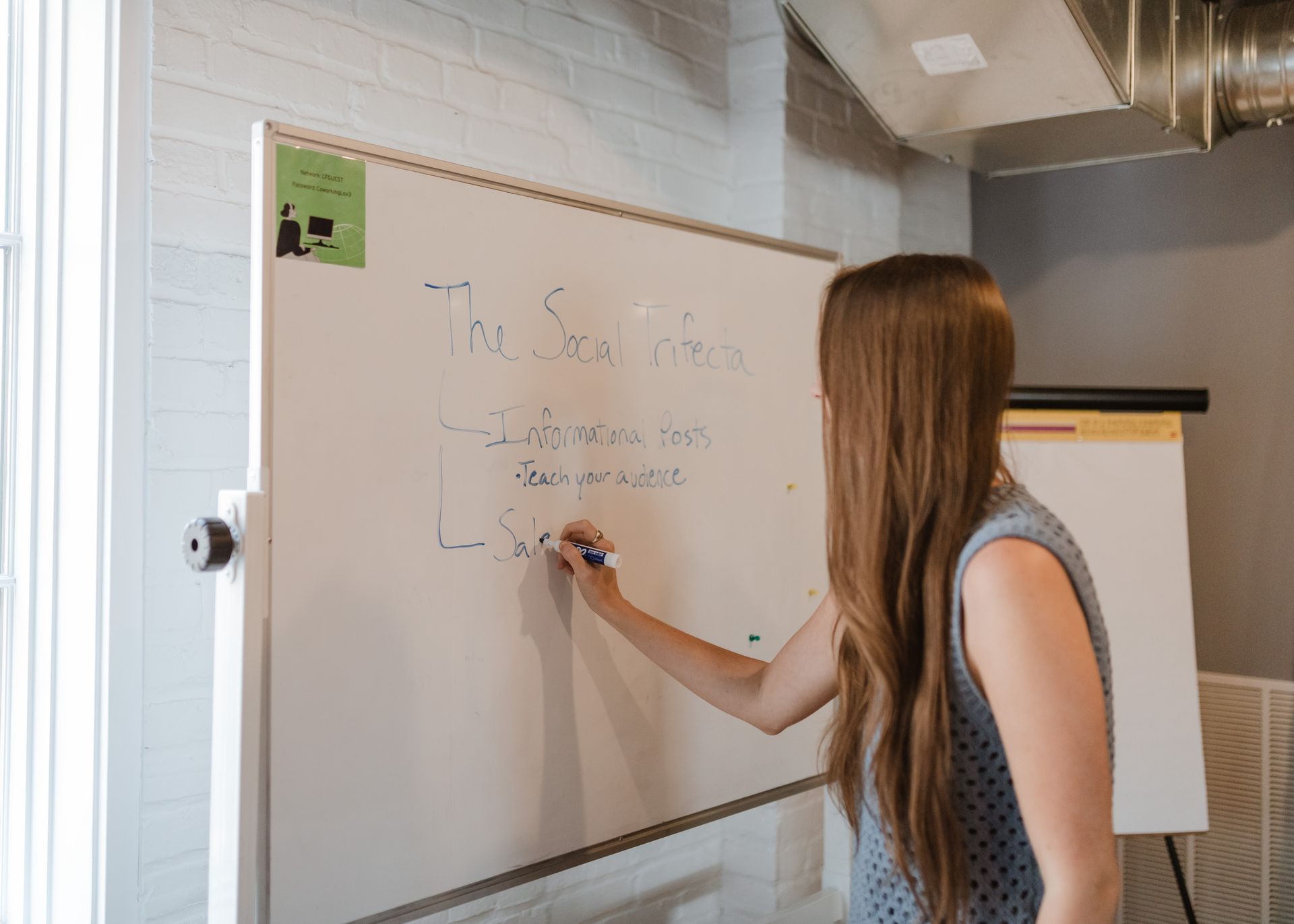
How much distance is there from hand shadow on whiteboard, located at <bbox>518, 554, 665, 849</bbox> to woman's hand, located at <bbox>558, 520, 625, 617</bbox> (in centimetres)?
3

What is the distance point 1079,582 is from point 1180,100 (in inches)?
61.7

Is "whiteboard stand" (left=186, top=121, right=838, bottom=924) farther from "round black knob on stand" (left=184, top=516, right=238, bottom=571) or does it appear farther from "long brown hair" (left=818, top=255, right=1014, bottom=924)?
"long brown hair" (left=818, top=255, right=1014, bottom=924)

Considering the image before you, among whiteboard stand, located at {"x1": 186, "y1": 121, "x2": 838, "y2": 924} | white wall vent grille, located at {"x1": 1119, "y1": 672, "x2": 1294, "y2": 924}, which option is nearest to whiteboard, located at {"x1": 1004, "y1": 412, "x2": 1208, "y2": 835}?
white wall vent grille, located at {"x1": 1119, "y1": 672, "x2": 1294, "y2": 924}

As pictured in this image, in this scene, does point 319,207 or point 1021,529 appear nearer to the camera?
point 1021,529

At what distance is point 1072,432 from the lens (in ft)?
7.43

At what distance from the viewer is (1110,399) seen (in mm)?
2250

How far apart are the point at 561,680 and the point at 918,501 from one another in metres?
0.66

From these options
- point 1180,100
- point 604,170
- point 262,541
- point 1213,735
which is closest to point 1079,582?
point 262,541

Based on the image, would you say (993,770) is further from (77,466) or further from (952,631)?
(77,466)

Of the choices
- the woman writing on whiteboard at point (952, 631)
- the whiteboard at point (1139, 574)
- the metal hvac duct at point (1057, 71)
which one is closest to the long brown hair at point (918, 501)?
the woman writing on whiteboard at point (952, 631)

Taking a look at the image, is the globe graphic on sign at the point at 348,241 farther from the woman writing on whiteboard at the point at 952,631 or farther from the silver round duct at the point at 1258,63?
the silver round duct at the point at 1258,63

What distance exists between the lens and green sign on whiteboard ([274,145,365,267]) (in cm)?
117

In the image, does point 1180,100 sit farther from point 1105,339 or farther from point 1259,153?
point 1105,339

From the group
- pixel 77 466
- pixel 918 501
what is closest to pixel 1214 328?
pixel 918 501
